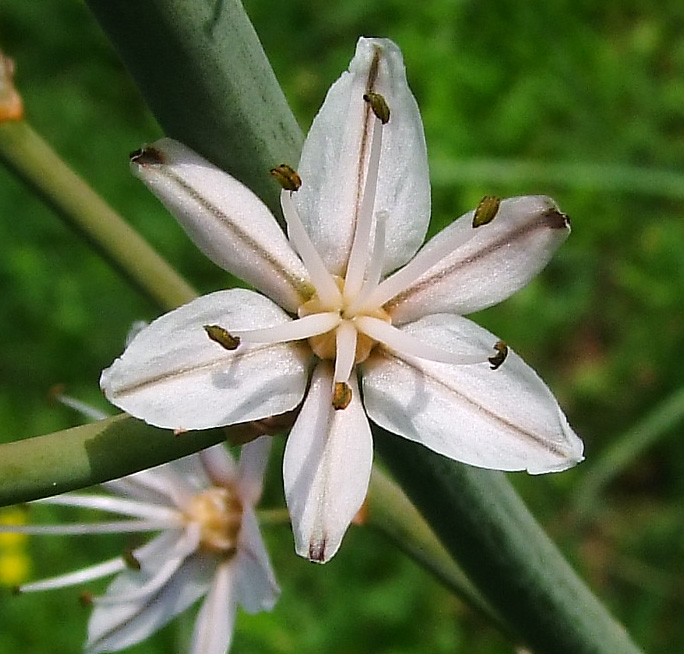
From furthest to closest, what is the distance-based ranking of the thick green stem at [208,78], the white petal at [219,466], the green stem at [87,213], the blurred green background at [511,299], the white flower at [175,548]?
the blurred green background at [511,299] < the white petal at [219,466] < the white flower at [175,548] < the green stem at [87,213] < the thick green stem at [208,78]

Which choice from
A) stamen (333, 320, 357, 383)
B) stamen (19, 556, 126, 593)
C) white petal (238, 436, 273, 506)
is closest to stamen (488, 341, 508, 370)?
stamen (333, 320, 357, 383)

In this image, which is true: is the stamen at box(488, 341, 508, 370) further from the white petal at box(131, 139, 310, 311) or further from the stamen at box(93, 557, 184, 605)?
the stamen at box(93, 557, 184, 605)

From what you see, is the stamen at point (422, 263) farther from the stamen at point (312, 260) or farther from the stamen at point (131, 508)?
the stamen at point (131, 508)

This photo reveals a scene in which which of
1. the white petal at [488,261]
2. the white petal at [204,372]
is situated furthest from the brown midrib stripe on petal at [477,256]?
the white petal at [204,372]

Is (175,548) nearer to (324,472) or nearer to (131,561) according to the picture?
(131,561)

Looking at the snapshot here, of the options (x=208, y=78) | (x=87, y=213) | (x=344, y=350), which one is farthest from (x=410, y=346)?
(x=87, y=213)

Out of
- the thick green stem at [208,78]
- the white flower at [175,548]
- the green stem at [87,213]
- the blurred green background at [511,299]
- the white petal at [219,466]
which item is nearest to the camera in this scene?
the thick green stem at [208,78]

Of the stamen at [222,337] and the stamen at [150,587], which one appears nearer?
the stamen at [222,337]

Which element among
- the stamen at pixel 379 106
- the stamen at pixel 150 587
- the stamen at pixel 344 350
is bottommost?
the stamen at pixel 150 587
